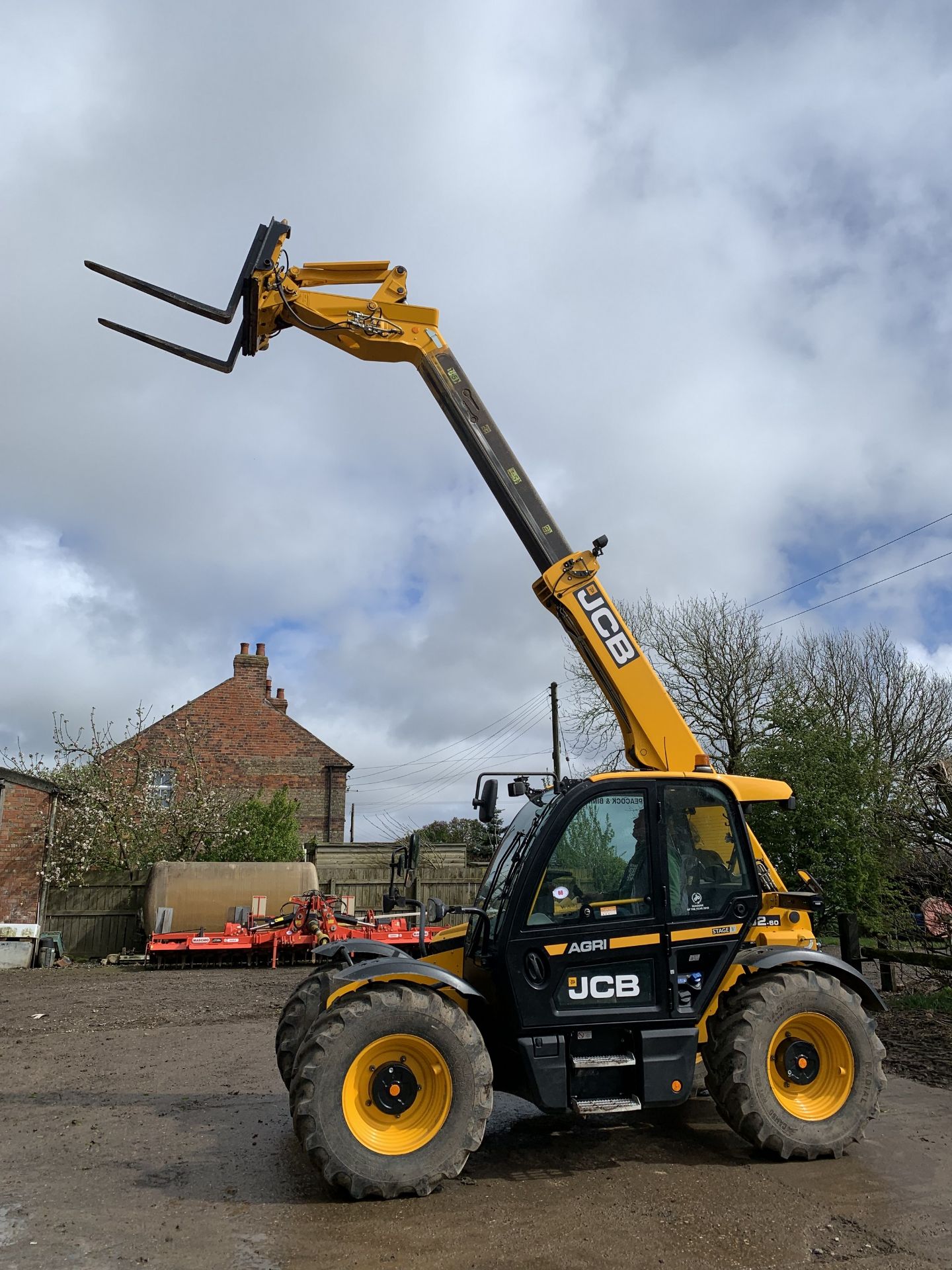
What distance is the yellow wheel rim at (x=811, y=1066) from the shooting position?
5.56 meters

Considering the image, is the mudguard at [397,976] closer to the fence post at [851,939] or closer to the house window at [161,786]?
the fence post at [851,939]

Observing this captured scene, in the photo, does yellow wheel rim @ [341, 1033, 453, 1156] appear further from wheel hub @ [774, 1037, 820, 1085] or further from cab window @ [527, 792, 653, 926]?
wheel hub @ [774, 1037, 820, 1085]

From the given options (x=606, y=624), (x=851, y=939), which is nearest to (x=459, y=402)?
(x=606, y=624)

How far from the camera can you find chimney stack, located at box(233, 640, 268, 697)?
98.9 ft

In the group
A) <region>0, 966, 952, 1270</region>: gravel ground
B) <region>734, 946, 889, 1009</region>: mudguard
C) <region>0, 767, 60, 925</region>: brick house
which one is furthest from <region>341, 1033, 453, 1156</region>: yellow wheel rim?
<region>0, 767, 60, 925</region>: brick house

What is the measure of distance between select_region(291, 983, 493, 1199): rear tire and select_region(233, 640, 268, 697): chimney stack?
25838 mm

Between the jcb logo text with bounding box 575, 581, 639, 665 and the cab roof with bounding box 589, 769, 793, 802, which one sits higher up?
the jcb logo text with bounding box 575, 581, 639, 665

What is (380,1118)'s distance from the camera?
16.5ft

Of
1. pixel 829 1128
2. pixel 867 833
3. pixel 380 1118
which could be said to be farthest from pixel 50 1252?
pixel 867 833

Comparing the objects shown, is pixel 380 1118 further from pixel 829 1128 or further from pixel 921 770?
pixel 921 770

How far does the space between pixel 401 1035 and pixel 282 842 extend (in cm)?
1855

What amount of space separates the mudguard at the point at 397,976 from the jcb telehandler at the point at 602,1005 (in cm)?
1

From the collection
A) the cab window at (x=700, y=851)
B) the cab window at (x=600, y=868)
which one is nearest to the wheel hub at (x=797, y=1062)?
the cab window at (x=700, y=851)

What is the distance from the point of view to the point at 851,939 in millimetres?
11125
